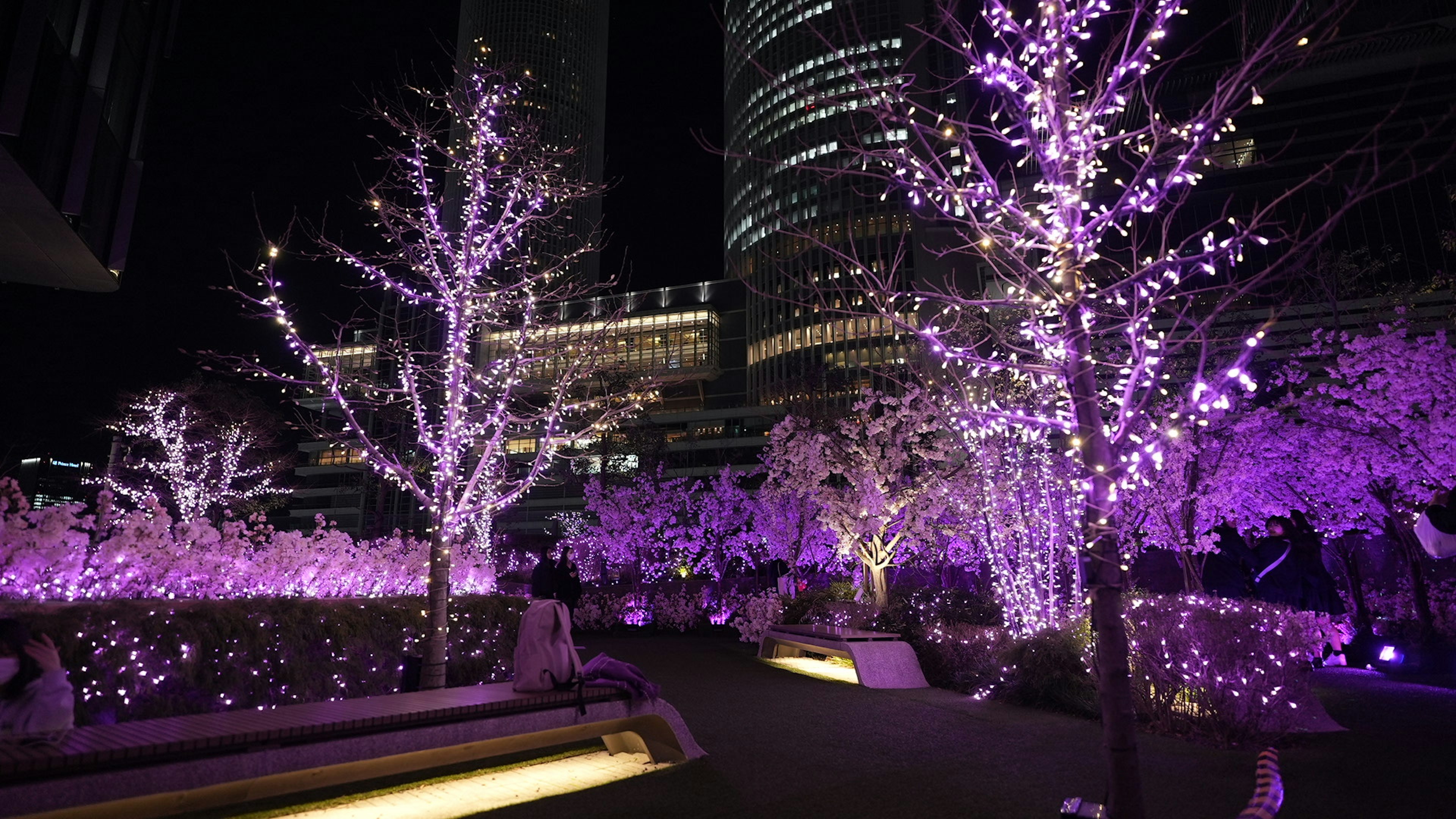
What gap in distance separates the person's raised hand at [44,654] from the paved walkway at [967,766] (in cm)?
211

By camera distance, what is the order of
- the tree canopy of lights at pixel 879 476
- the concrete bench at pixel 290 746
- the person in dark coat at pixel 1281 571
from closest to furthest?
the concrete bench at pixel 290 746
the person in dark coat at pixel 1281 571
the tree canopy of lights at pixel 879 476

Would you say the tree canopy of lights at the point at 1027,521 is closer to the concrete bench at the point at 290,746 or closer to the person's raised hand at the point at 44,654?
the concrete bench at the point at 290,746

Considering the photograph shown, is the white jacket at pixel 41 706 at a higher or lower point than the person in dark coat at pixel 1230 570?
lower

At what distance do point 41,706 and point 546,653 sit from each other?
9.29 ft

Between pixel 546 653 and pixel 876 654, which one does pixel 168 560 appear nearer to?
pixel 546 653

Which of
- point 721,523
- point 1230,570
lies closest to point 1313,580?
point 1230,570

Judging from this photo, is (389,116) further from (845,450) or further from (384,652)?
(845,450)

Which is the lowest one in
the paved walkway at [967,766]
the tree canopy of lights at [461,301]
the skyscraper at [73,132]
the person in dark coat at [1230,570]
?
the paved walkway at [967,766]

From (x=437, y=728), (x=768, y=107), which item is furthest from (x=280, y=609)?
(x=768, y=107)

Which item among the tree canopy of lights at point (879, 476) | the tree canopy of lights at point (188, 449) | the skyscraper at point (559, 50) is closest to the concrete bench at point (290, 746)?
the tree canopy of lights at point (879, 476)

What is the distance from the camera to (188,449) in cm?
2584

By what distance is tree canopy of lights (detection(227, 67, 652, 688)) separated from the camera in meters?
7.73

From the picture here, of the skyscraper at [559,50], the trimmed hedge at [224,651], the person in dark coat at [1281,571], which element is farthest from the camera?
the skyscraper at [559,50]

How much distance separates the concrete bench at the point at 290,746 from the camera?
311cm
